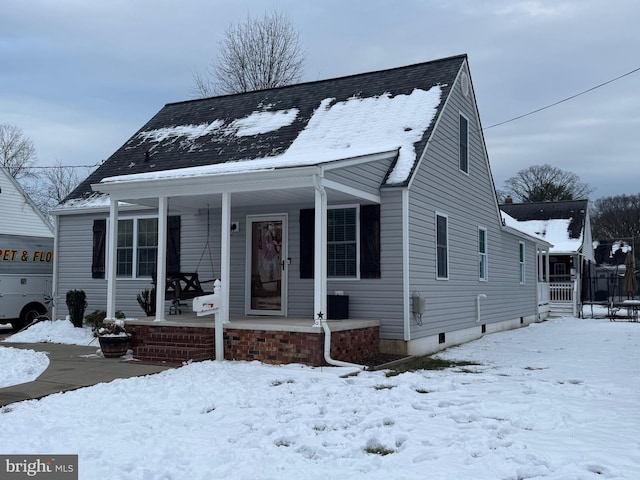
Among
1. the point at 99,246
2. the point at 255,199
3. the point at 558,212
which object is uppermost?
the point at 558,212

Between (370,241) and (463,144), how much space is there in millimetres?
4723

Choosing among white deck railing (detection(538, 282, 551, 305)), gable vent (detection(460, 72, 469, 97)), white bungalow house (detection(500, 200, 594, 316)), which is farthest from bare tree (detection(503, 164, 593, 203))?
gable vent (detection(460, 72, 469, 97))

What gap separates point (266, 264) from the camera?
38.0ft

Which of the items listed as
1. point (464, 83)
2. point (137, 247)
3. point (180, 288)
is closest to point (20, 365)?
point (180, 288)

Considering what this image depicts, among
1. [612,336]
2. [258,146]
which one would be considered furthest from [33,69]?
[612,336]

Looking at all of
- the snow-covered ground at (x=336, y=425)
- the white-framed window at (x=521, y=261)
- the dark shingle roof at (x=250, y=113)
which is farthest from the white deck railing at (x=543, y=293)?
the snow-covered ground at (x=336, y=425)

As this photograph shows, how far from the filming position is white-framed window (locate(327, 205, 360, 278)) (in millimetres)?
10680

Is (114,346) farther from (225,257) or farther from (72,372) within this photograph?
(225,257)

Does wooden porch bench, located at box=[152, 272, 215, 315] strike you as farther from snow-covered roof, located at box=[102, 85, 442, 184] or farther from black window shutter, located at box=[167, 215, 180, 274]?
snow-covered roof, located at box=[102, 85, 442, 184]

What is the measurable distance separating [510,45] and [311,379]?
27.9 feet

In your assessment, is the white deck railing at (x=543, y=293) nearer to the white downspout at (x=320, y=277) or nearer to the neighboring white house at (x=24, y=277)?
the white downspout at (x=320, y=277)

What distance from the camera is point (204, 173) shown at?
948cm

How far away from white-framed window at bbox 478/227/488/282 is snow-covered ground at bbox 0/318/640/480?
5.96 m

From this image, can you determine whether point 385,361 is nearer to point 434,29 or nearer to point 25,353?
point 25,353
